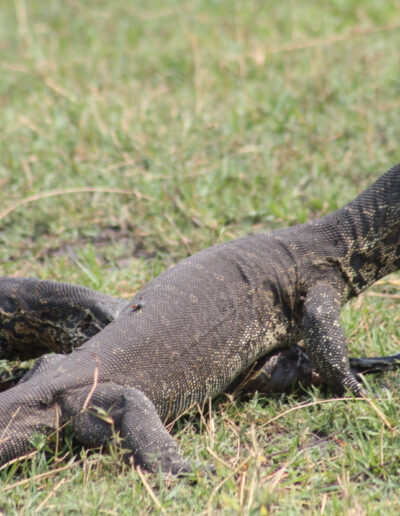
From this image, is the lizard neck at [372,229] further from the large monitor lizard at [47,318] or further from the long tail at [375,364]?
the large monitor lizard at [47,318]

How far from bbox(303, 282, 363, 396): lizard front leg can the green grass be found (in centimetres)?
17

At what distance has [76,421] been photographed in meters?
3.66

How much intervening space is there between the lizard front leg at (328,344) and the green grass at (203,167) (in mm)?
171

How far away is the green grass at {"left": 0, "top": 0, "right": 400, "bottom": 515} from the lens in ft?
11.2

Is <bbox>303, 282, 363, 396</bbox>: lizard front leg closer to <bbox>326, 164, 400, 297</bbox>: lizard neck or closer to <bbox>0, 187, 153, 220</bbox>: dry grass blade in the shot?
<bbox>326, 164, 400, 297</bbox>: lizard neck

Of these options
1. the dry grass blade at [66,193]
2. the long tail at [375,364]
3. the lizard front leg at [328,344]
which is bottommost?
the long tail at [375,364]

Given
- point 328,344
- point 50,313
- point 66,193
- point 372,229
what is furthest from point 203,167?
point 328,344

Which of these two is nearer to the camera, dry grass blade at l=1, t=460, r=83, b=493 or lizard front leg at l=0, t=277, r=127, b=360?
dry grass blade at l=1, t=460, r=83, b=493

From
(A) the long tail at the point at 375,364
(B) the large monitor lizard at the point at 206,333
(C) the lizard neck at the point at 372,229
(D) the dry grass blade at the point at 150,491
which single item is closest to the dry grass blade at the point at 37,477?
(B) the large monitor lizard at the point at 206,333

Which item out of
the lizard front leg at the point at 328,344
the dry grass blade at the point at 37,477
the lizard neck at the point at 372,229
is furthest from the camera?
the lizard neck at the point at 372,229

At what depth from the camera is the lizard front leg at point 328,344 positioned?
4.23m

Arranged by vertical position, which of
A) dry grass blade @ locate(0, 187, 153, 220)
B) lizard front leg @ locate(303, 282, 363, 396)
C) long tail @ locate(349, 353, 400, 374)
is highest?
dry grass blade @ locate(0, 187, 153, 220)

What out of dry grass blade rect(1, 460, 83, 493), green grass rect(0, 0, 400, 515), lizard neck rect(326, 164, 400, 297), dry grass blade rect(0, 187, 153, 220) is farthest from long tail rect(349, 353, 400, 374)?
dry grass blade rect(0, 187, 153, 220)

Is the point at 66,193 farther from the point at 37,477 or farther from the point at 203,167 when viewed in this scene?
the point at 37,477
